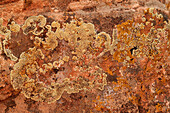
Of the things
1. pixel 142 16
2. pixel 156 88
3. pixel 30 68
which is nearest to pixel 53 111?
pixel 30 68

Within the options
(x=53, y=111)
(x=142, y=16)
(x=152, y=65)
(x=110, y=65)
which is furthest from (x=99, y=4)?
(x=53, y=111)

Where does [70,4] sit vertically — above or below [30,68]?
above

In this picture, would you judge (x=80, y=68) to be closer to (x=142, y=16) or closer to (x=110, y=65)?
(x=110, y=65)

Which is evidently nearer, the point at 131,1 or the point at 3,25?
the point at 3,25

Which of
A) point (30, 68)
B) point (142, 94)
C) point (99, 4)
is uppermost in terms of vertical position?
point (99, 4)

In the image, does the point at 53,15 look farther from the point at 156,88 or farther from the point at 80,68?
the point at 156,88

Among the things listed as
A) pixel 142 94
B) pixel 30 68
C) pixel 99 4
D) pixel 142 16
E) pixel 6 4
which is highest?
pixel 6 4
